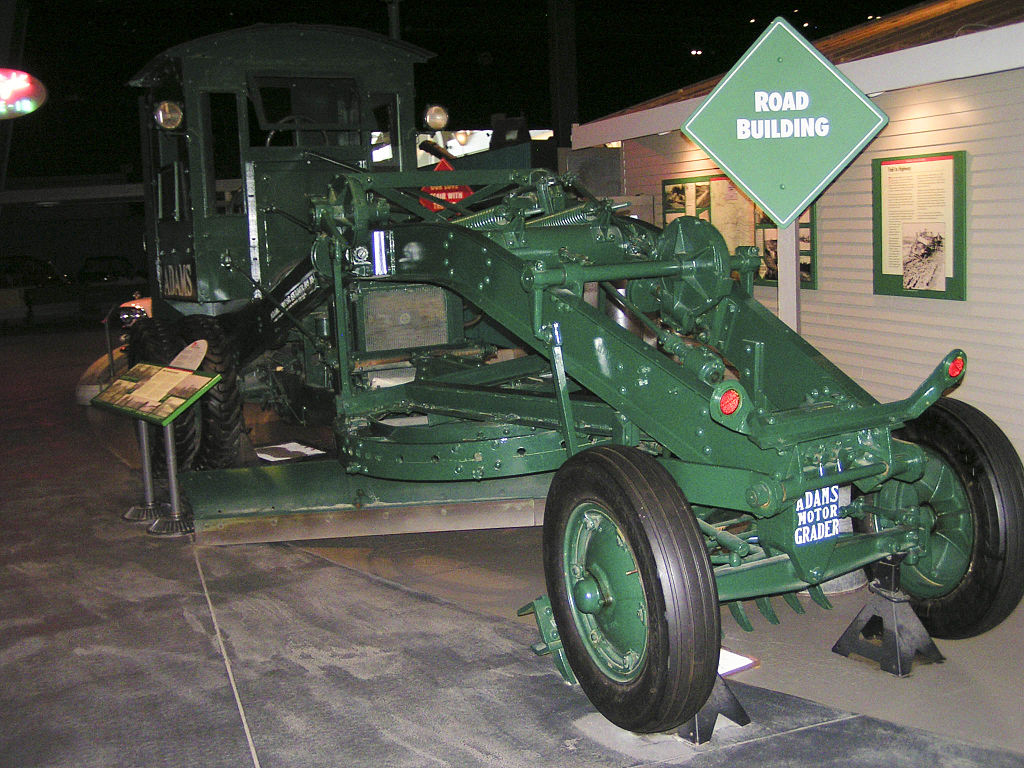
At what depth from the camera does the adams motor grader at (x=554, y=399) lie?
3594 millimetres

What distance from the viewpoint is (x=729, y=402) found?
343 centimetres

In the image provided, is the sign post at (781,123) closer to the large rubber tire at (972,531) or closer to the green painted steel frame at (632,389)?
the green painted steel frame at (632,389)

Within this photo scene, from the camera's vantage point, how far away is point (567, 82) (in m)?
13.8

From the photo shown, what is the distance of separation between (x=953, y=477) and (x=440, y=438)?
2.50m

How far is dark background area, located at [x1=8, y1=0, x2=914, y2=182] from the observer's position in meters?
20.9

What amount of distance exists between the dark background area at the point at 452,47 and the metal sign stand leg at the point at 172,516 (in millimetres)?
13827

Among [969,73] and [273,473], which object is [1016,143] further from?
[273,473]

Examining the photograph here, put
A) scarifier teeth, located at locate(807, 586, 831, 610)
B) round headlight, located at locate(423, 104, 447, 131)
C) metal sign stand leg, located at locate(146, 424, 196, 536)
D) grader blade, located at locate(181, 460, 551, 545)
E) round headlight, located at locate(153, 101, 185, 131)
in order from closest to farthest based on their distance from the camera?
scarifier teeth, located at locate(807, 586, 831, 610) < grader blade, located at locate(181, 460, 551, 545) < metal sign stand leg, located at locate(146, 424, 196, 536) < round headlight, located at locate(153, 101, 185, 131) < round headlight, located at locate(423, 104, 447, 131)

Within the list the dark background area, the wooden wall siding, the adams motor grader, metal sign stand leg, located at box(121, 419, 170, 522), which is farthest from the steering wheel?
the dark background area

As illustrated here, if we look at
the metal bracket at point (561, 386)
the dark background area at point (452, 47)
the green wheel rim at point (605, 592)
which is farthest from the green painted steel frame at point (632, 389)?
the dark background area at point (452, 47)

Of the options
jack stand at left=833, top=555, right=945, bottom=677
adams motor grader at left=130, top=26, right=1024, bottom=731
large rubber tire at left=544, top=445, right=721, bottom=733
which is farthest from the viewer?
jack stand at left=833, top=555, right=945, bottom=677

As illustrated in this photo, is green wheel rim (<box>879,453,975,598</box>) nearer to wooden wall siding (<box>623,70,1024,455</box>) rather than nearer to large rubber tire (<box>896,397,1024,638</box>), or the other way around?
large rubber tire (<box>896,397,1024,638</box>)

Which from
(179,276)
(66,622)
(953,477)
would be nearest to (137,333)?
(179,276)

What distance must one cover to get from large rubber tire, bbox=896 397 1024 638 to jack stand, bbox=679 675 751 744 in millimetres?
1037
